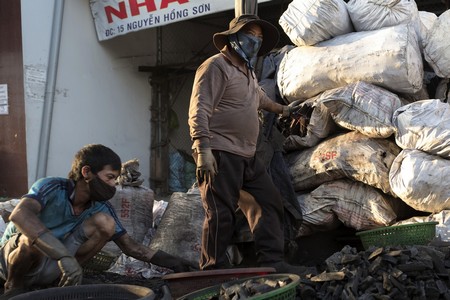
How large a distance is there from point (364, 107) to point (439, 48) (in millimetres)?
791

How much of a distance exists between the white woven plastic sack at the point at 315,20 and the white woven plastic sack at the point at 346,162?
0.80 metres

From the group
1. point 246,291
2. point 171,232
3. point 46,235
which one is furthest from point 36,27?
point 246,291

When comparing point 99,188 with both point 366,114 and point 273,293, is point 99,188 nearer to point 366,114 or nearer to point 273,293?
point 273,293

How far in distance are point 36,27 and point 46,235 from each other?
5.16m

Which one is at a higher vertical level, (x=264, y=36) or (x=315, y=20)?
(x=315, y=20)

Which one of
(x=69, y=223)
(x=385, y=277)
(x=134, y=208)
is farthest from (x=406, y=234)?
(x=134, y=208)

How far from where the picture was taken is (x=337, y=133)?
518 centimetres

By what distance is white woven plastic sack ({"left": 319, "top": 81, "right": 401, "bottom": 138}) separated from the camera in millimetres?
4719

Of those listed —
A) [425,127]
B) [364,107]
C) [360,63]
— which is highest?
Result: [360,63]

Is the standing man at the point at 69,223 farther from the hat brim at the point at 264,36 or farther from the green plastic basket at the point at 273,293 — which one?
the hat brim at the point at 264,36

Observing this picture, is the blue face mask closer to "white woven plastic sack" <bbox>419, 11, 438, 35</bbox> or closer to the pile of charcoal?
the pile of charcoal

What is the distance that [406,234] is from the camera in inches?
161

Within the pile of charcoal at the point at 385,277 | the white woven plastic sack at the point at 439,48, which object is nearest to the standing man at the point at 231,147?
the pile of charcoal at the point at 385,277

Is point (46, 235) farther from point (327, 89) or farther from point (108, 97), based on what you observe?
point (108, 97)
